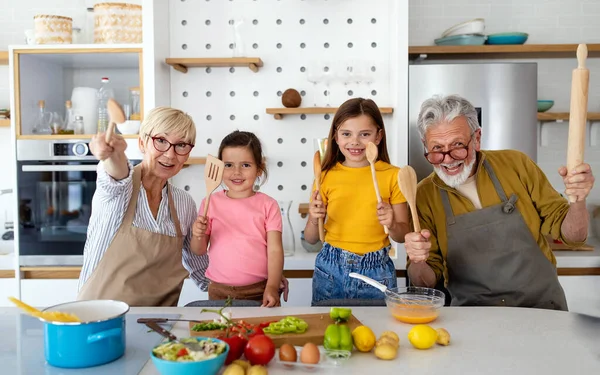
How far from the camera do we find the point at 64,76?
10.6 ft

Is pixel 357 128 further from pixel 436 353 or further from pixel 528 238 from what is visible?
pixel 436 353

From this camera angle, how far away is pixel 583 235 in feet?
5.98

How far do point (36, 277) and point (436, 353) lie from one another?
8.21 feet

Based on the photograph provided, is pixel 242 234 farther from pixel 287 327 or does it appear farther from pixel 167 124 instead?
pixel 287 327

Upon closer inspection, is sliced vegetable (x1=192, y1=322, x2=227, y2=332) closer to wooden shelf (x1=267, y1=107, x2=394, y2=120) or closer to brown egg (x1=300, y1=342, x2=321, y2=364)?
brown egg (x1=300, y1=342, x2=321, y2=364)

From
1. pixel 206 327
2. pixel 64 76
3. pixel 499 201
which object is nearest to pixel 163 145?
pixel 206 327

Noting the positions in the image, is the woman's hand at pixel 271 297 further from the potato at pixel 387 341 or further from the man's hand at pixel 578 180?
the man's hand at pixel 578 180

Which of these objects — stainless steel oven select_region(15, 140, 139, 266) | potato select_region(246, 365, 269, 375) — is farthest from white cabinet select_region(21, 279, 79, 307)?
potato select_region(246, 365, 269, 375)

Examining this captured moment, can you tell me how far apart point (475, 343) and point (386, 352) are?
0.25m

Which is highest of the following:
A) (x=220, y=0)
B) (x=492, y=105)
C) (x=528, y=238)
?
(x=220, y=0)

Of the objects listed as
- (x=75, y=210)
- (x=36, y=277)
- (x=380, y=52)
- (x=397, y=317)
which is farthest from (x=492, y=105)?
(x=36, y=277)

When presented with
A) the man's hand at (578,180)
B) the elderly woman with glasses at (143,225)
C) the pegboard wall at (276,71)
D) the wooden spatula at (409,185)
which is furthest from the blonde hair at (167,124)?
the pegboard wall at (276,71)

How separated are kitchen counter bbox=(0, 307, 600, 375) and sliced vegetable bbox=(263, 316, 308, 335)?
117 millimetres

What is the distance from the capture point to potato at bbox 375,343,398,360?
1137 millimetres
